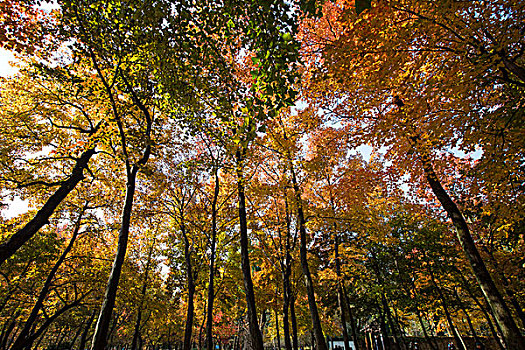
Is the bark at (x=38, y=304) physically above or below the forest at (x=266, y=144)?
below

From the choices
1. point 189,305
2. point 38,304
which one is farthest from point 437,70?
point 38,304

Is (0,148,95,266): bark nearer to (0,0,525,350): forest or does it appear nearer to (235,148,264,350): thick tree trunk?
(0,0,525,350): forest

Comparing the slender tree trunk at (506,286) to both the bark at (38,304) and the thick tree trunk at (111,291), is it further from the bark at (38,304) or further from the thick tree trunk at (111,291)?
the bark at (38,304)

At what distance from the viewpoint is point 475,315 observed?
18625 millimetres

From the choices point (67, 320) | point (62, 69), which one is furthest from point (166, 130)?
point (67, 320)

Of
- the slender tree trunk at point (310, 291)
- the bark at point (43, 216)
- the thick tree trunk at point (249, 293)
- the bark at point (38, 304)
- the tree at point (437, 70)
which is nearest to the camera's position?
the tree at point (437, 70)

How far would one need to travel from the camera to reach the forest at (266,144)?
5.18 meters

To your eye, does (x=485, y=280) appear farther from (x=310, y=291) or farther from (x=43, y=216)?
(x=43, y=216)

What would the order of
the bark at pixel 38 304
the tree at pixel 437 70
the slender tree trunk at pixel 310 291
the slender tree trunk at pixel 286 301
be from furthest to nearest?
the slender tree trunk at pixel 286 301 → the bark at pixel 38 304 → the slender tree trunk at pixel 310 291 → the tree at pixel 437 70

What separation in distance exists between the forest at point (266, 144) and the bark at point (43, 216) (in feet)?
0.28

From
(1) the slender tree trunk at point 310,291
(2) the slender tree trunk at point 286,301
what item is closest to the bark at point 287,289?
(2) the slender tree trunk at point 286,301

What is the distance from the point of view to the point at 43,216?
32.8 feet

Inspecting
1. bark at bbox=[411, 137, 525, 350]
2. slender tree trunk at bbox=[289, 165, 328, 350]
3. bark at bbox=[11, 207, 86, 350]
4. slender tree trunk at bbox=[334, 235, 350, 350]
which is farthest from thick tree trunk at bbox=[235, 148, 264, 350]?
bark at bbox=[11, 207, 86, 350]

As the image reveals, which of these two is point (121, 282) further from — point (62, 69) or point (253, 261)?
point (62, 69)
